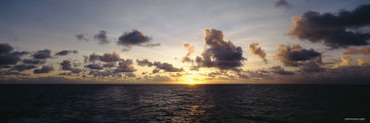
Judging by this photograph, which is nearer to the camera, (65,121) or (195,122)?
(195,122)

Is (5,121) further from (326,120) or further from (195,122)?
(326,120)

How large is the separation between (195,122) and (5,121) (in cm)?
2679

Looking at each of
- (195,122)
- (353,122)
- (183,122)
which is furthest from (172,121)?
(353,122)

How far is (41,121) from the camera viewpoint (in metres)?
25.5

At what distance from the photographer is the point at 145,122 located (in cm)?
2350

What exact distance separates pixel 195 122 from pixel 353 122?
20.0m

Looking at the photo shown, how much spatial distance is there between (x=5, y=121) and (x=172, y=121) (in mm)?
23740

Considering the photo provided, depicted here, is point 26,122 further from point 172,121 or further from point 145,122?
point 172,121

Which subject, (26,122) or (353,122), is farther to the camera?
(26,122)

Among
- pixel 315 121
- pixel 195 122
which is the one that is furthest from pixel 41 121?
pixel 315 121

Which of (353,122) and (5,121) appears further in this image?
(5,121)

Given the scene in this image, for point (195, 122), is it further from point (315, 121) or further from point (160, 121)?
point (315, 121)

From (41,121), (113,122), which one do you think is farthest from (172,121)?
(41,121)

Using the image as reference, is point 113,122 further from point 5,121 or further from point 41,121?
point 5,121
